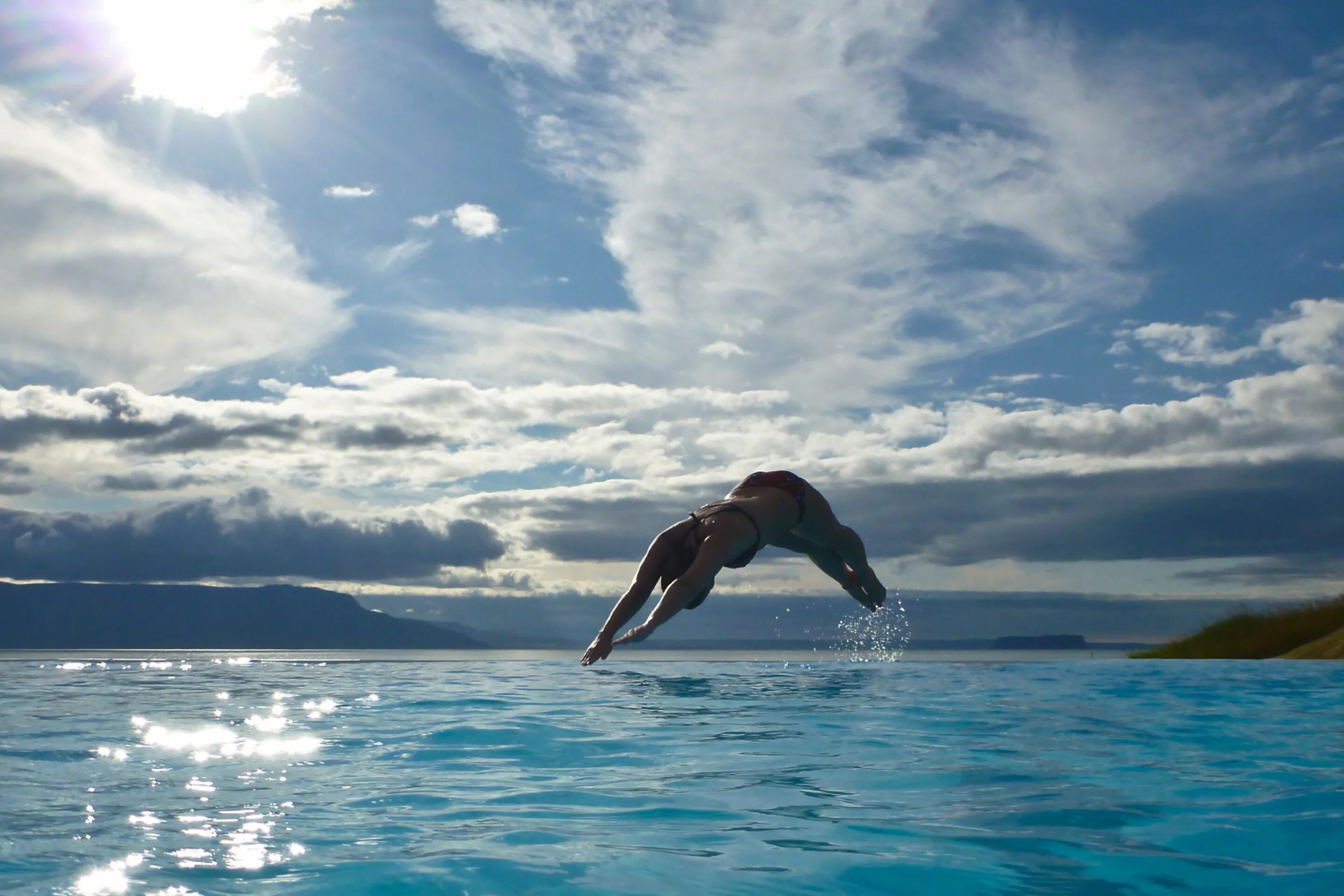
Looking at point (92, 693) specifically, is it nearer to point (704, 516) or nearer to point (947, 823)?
point (704, 516)

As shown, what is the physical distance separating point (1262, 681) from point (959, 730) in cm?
681

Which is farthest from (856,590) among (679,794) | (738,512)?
(679,794)

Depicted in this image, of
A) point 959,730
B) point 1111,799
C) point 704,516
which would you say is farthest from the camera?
point 704,516

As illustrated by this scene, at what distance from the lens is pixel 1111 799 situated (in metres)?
4.74

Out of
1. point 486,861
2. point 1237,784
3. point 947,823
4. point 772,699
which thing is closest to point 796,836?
point 947,823

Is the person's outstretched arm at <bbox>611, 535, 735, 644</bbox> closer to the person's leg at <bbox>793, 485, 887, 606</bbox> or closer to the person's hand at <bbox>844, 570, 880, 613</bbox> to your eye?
the person's leg at <bbox>793, 485, 887, 606</bbox>

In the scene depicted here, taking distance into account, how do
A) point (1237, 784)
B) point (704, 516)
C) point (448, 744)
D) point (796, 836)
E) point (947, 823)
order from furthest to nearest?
point (704, 516) < point (448, 744) < point (1237, 784) < point (947, 823) < point (796, 836)

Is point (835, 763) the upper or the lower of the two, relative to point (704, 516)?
lower

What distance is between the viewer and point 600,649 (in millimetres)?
12156

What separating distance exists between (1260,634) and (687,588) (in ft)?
57.9

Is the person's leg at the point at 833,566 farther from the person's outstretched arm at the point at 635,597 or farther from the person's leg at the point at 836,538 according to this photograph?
the person's outstretched arm at the point at 635,597

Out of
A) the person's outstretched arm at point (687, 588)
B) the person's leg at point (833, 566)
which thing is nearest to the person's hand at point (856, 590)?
the person's leg at point (833, 566)

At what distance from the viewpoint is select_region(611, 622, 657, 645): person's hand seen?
11188 millimetres

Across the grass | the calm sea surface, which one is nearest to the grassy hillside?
the grass
